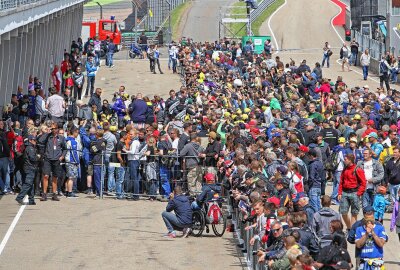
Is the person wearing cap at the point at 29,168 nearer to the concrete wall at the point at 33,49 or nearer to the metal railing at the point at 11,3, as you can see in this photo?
the metal railing at the point at 11,3

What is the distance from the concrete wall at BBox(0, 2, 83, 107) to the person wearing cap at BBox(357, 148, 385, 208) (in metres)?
10.8

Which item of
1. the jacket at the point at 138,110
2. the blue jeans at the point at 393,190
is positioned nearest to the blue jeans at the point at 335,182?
the blue jeans at the point at 393,190

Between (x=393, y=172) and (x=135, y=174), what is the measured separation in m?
6.81

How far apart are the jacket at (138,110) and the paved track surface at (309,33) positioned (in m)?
16.7

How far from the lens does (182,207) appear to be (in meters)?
24.4

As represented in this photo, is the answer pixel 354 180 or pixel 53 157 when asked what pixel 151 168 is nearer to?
pixel 53 157

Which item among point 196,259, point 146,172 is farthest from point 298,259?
point 146,172

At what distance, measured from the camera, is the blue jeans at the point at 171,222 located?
963 inches

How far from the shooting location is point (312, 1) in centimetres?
9550

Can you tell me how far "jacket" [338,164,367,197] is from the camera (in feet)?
78.4

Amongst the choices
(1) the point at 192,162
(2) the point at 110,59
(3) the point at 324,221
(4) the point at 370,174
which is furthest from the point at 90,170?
(2) the point at 110,59

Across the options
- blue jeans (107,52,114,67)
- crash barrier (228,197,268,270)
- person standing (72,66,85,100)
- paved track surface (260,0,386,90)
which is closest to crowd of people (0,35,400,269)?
crash barrier (228,197,268,270)

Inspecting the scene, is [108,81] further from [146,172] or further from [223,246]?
[223,246]

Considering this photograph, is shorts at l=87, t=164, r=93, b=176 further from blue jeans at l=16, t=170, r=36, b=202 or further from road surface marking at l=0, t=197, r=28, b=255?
blue jeans at l=16, t=170, r=36, b=202
